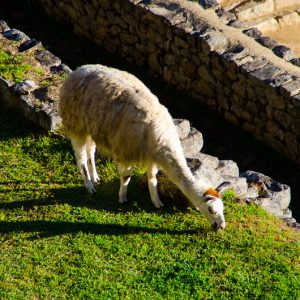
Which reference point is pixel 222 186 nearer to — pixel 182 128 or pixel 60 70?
pixel 182 128

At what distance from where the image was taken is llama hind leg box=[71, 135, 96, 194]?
28.9 feet

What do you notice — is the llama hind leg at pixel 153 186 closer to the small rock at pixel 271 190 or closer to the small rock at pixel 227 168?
the small rock at pixel 227 168

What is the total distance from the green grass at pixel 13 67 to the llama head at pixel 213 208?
12.4 ft

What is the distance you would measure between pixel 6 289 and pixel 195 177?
2.42 meters

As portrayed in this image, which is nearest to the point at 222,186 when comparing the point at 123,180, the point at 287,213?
the point at 287,213

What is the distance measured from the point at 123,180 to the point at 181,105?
3523 mm

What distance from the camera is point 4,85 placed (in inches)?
412

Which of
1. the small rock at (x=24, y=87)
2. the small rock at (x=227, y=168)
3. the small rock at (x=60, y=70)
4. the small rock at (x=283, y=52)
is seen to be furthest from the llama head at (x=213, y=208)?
the small rock at (x=283, y=52)

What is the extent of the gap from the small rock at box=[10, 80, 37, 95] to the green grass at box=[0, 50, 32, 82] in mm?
222

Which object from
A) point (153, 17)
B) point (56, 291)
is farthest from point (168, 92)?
point (56, 291)

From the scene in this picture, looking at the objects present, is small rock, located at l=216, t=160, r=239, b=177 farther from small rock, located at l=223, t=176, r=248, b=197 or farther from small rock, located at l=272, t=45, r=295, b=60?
small rock, located at l=272, t=45, r=295, b=60

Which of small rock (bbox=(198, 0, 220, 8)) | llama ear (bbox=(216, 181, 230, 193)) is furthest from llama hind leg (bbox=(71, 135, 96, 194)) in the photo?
small rock (bbox=(198, 0, 220, 8))

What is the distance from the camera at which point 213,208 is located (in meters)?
7.94

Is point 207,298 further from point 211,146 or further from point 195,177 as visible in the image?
point 211,146
